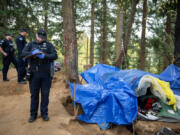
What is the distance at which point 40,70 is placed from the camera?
2908 millimetres

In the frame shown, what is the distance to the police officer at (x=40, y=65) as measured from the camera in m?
2.88

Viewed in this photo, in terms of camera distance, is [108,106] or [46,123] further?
[108,106]

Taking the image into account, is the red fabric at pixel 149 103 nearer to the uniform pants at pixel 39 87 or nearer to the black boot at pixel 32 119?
the uniform pants at pixel 39 87

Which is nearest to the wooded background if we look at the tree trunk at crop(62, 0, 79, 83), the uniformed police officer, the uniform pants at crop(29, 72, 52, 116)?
the tree trunk at crop(62, 0, 79, 83)

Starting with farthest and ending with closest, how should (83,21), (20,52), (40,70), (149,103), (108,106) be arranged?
(83,21) < (20,52) < (149,103) < (108,106) < (40,70)

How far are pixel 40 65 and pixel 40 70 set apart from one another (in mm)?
105

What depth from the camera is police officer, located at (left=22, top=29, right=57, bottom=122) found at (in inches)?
113

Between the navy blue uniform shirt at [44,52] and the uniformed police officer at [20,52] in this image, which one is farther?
the uniformed police officer at [20,52]

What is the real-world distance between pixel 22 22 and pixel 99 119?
8474 millimetres

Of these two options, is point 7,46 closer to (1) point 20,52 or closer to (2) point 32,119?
(1) point 20,52

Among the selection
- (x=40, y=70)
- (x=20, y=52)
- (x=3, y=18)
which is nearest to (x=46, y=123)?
(x=40, y=70)

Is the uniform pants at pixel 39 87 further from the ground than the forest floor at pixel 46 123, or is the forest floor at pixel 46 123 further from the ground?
the uniform pants at pixel 39 87

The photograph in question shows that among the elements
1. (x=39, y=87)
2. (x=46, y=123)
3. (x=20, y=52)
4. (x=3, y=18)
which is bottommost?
(x=46, y=123)

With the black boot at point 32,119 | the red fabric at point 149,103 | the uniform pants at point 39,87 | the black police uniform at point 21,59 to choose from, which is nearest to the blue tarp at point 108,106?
the red fabric at point 149,103
